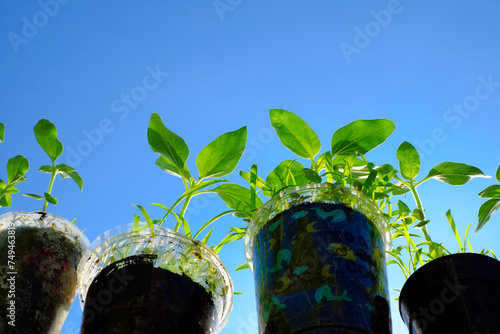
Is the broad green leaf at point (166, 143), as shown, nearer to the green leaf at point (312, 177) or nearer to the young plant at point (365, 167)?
the young plant at point (365, 167)

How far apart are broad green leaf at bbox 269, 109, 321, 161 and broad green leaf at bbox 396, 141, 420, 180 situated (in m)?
0.19

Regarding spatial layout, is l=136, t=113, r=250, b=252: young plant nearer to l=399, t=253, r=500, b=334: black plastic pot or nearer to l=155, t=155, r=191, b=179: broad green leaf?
l=155, t=155, r=191, b=179: broad green leaf

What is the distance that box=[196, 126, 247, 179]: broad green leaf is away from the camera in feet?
3.36

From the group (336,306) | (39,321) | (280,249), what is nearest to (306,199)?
(280,249)

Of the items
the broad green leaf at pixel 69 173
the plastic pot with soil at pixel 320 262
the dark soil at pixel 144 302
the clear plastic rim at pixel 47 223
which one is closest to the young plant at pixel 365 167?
the plastic pot with soil at pixel 320 262

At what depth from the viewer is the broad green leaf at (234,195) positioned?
1087 mm

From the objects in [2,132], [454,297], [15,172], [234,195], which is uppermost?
[2,132]

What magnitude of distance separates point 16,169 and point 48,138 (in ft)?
0.42

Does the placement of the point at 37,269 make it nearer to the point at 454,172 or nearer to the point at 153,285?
the point at 153,285

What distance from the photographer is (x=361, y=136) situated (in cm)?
101

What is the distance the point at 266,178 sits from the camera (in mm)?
1088

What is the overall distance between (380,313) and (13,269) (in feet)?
2.21

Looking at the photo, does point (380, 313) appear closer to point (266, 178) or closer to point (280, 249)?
point (280, 249)

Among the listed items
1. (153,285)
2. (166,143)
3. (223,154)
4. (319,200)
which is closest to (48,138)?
(166,143)
